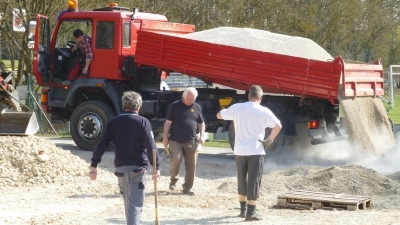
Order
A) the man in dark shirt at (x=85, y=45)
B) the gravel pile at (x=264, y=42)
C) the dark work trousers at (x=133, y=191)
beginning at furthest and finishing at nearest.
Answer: the man in dark shirt at (x=85, y=45)
the gravel pile at (x=264, y=42)
the dark work trousers at (x=133, y=191)

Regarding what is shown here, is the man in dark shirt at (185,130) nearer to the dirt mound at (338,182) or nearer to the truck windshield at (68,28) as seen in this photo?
the dirt mound at (338,182)

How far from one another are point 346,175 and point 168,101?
5.84 metres

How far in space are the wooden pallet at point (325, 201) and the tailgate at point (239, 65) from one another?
410cm

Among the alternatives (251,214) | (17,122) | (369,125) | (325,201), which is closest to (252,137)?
(251,214)

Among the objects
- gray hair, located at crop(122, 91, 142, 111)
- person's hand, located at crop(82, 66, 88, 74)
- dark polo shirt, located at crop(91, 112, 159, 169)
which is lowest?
dark polo shirt, located at crop(91, 112, 159, 169)

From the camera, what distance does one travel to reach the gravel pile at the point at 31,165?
12391mm

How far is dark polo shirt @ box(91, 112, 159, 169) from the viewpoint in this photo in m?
7.55

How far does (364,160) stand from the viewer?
15664 mm

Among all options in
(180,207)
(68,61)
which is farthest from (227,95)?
(180,207)

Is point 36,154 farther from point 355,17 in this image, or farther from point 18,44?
point 355,17

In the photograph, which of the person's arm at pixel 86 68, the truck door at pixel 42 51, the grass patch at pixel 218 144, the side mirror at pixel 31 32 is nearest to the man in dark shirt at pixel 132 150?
the person's arm at pixel 86 68

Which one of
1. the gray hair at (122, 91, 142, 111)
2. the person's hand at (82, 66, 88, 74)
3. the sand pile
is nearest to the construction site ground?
the gray hair at (122, 91, 142, 111)

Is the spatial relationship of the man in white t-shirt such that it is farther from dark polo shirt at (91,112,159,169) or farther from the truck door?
the truck door

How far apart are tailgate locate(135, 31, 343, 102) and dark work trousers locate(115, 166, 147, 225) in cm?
732
